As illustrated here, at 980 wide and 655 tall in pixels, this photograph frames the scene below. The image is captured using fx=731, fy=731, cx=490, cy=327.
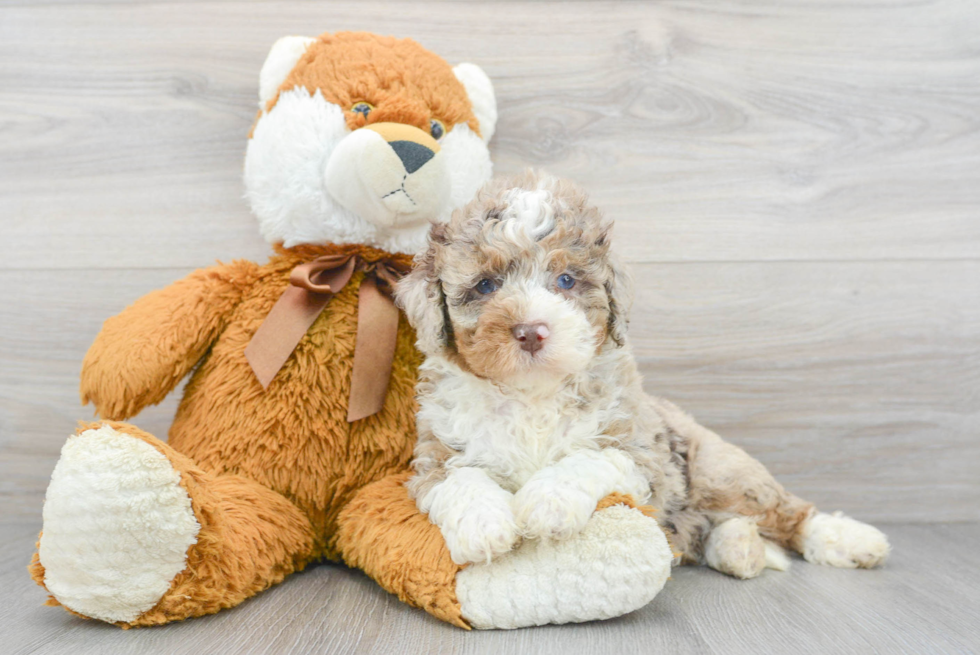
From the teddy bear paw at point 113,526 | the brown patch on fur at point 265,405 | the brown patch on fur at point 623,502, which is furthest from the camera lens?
the brown patch on fur at point 265,405

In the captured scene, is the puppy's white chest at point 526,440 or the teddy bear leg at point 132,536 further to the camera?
the puppy's white chest at point 526,440

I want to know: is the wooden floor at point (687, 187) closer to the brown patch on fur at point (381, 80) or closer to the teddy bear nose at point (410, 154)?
the brown patch on fur at point (381, 80)

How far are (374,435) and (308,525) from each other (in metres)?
0.23

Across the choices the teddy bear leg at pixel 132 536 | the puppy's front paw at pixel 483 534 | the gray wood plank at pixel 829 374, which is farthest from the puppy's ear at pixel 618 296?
the teddy bear leg at pixel 132 536

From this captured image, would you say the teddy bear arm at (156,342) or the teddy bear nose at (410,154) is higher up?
the teddy bear nose at (410,154)

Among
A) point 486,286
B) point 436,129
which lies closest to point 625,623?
point 486,286

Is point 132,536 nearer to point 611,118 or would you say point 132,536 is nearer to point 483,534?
point 483,534

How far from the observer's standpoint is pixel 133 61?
1.94 m

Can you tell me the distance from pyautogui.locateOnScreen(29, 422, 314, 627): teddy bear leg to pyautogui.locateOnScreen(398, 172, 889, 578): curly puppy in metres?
0.38

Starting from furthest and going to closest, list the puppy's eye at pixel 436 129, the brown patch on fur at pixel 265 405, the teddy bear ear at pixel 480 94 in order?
the teddy bear ear at pixel 480 94 < the puppy's eye at pixel 436 129 < the brown patch on fur at pixel 265 405

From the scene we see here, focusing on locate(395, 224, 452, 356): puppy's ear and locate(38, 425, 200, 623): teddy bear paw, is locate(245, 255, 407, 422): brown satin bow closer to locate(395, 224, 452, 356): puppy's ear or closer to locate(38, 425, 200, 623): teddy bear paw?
locate(395, 224, 452, 356): puppy's ear

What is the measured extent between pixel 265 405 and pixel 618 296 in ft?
2.46

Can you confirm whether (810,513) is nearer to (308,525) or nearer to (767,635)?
(767,635)

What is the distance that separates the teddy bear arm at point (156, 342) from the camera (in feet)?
4.83
